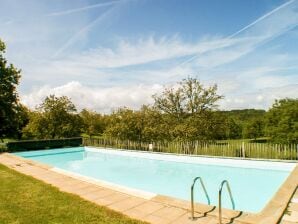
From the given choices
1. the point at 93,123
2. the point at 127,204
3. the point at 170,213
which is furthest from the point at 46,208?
the point at 93,123

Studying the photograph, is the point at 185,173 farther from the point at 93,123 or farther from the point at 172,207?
the point at 93,123

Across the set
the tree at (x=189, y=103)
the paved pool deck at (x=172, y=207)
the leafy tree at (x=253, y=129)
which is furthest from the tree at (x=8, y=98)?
the leafy tree at (x=253, y=129)

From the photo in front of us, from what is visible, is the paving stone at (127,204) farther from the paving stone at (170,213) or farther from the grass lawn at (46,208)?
the paving stone at (170,213)

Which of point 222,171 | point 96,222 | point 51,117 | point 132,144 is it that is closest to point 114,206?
point 96,222

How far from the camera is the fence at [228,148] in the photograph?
15.1 meters

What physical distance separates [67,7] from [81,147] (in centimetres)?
1674

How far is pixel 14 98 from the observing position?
23406 millimetres

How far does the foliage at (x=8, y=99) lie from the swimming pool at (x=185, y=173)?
4.72 meters

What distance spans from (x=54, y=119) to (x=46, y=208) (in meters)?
23.2

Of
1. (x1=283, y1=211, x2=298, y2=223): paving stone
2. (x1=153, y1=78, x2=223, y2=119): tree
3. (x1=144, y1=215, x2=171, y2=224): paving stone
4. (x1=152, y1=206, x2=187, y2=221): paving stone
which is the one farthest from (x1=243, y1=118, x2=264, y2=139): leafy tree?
(x1=144, y1=215, x2=171, y2=224): paving stone

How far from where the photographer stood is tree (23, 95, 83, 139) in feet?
93.1

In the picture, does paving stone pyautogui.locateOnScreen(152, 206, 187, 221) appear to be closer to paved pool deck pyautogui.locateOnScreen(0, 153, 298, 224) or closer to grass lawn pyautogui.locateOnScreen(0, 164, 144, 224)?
paved pool deck pyautogui.locateOnScreen(0, 153, 298, 224)

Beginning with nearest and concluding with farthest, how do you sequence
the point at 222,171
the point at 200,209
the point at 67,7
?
the point at 200,209 → the point at 67,7 → the point at 222,171

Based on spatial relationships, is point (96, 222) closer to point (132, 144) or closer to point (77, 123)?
point (132, 144)
